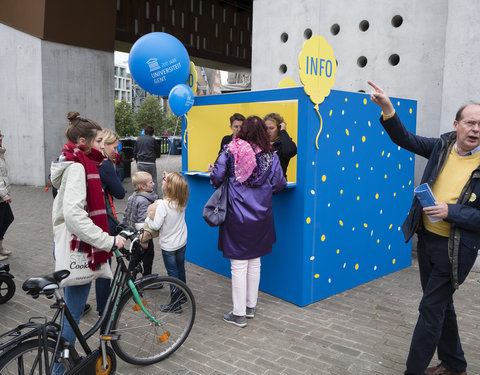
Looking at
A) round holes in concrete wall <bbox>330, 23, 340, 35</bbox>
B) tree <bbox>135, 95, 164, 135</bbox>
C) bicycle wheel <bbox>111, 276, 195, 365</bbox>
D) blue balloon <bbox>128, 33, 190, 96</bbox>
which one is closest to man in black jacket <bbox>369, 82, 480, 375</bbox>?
bicycle wheel <bbox>111, 276, 195, 365</bbox>

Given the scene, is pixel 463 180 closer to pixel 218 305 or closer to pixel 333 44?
pixel 218 305

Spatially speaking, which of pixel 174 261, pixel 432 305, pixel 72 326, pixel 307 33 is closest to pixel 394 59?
pixel 307 33

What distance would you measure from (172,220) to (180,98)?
5.14 feet

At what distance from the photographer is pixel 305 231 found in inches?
171

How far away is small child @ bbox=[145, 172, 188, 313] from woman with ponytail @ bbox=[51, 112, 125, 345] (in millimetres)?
1089

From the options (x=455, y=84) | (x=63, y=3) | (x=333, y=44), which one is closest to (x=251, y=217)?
(x=455, y=84)

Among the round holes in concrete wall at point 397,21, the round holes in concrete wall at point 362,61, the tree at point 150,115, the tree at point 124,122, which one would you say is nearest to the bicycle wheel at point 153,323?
the round holes in concrete wall at point 362,61

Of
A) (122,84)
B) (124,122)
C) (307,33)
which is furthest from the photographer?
(122,84)

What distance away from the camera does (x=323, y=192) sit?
4496 mm

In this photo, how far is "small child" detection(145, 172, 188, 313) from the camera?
394 centimetres

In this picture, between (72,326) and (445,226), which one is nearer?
(72,326)

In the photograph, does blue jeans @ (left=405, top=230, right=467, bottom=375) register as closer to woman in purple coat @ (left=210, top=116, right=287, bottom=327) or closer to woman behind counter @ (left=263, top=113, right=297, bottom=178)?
woman in purple coat @ (left=210, top=116, right=287, bottom=327)

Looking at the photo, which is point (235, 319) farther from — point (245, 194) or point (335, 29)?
point (335, 29)

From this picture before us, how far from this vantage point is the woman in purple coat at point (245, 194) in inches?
151
